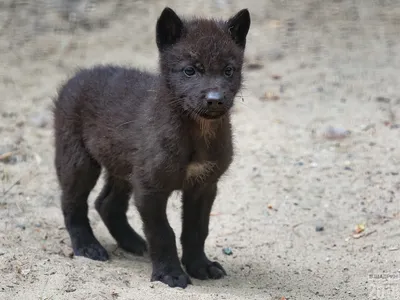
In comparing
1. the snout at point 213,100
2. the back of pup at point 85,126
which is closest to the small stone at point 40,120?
the back of pup at point 85,126

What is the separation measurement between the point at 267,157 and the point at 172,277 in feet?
10.3

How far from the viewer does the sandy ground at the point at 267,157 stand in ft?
19.7

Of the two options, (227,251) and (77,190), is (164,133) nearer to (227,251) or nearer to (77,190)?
(77,190)

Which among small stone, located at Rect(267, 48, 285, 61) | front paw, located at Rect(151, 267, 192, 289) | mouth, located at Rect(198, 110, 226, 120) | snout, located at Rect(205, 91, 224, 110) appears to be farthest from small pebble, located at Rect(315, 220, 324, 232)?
small stone, located at Rect(267, 48, 285, 61)

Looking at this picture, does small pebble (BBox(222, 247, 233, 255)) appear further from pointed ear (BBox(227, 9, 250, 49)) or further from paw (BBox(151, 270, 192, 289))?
pointed ear (BBox(227, 9, 250, 49))

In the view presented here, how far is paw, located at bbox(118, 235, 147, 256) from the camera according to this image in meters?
7.00

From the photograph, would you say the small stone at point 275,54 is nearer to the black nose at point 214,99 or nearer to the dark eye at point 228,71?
the dark eye at point 228,71

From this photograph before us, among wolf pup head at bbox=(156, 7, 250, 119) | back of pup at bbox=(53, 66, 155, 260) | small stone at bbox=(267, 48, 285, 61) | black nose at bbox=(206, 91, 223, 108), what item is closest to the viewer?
black nose at bbox=(206, 91, 223, 108)

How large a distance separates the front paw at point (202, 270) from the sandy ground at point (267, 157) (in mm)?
136

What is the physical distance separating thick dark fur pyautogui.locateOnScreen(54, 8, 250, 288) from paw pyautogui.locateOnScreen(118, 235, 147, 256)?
345mm

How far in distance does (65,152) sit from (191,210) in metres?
1.36

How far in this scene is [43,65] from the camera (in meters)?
11.1

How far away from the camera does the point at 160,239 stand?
5883mm

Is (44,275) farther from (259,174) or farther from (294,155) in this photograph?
(294,155)
